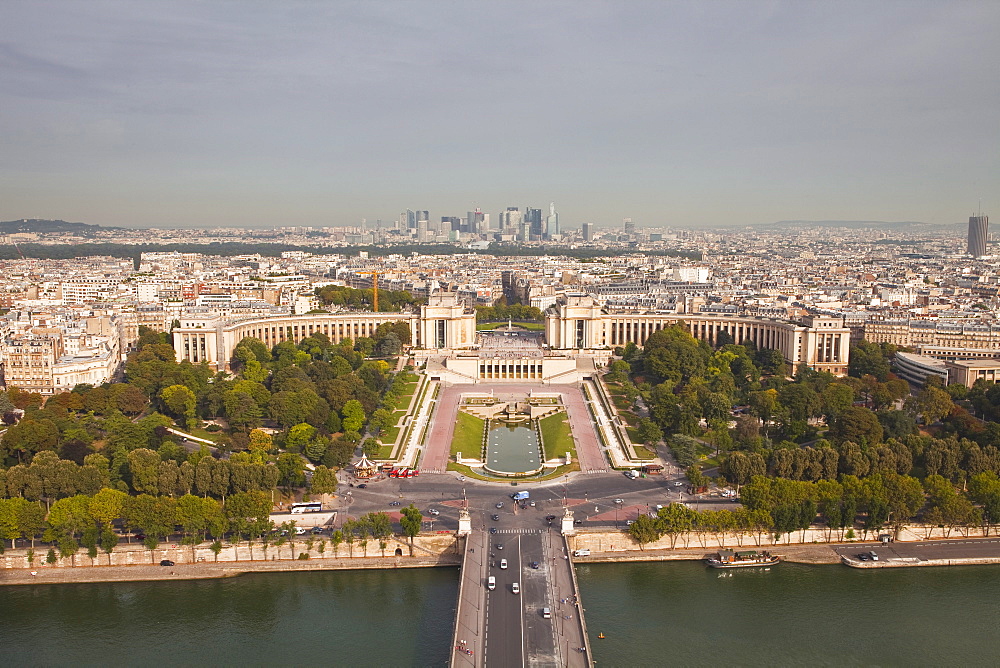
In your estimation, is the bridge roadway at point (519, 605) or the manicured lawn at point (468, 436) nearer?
the bridge roadway at point (519, 605)

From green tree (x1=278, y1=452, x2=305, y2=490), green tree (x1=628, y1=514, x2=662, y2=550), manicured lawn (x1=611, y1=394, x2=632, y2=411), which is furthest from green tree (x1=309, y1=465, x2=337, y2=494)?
manicured lawn (x1=611, y1=394, x2=632, y2=411)

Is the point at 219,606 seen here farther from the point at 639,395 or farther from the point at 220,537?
the point at 639,395

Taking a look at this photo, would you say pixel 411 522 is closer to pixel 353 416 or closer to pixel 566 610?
pixel 566 610

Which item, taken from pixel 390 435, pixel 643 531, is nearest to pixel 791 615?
pixel 643 531

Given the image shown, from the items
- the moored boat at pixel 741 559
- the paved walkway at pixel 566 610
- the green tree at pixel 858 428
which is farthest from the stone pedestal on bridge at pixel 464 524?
the green tree at pixel 858 428

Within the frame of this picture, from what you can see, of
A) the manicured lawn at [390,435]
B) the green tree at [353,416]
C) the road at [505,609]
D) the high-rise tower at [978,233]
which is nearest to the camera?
the road at [505,609]

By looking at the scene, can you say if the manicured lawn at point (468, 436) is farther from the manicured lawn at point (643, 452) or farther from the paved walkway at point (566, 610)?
the paved walkway at point (566, 610)

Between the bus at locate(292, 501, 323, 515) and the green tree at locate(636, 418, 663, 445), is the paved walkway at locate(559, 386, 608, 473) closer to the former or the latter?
the green tree at locate(636, 418, 663, 445)
